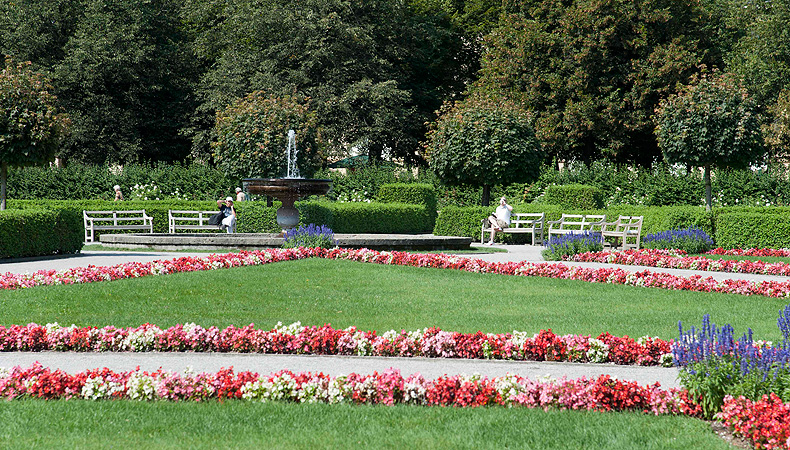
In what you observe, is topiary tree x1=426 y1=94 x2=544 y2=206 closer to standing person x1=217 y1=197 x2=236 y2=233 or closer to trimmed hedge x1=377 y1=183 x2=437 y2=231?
trimmed hedge x1=377 y1=183 x2=437 y2=231

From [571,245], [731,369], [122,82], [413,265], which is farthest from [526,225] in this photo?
[122,82]

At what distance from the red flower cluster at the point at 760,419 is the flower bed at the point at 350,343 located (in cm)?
152

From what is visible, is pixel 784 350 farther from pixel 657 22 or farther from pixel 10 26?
pixel 10 26

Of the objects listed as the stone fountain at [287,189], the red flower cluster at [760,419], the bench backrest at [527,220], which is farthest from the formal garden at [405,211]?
the stone fountain at [287,189]

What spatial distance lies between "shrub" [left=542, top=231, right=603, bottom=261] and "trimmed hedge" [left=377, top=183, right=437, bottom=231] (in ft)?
40.5

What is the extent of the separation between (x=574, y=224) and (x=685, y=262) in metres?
7.53

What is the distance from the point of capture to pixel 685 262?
13133 mm

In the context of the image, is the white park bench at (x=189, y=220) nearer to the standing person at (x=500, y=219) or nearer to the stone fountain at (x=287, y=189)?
the stone fountain at (x=287, y=189)

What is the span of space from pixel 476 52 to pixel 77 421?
38503 mm

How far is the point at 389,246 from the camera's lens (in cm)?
1675

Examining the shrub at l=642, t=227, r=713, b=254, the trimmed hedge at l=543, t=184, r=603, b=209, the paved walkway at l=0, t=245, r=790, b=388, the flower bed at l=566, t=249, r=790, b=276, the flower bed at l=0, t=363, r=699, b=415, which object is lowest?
the paved walkway at l=0, t=245, r=790, b=388

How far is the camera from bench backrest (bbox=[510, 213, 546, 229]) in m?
21.0

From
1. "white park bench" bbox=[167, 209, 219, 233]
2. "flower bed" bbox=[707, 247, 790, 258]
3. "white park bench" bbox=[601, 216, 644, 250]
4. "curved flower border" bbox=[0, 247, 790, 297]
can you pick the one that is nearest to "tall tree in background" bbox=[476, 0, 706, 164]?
"white park bench" bbox=[601, 216, 644, 250]

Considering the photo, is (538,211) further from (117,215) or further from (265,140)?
(117,215)
